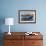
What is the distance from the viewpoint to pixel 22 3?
14.2ft

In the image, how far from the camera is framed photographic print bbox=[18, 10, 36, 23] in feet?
14.1

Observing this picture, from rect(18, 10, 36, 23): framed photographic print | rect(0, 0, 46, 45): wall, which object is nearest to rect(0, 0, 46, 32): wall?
rect(0, 0, 46, 45): wall

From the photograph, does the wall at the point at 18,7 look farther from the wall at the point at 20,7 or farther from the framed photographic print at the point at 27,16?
the framed photographic print at the point at 27,16

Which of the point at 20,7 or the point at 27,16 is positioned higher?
the point at 20,7

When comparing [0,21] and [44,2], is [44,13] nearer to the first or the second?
[44,2]

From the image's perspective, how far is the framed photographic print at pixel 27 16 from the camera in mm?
4309

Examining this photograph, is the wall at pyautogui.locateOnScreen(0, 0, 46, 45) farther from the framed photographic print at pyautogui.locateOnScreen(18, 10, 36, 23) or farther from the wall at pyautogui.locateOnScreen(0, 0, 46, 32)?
the framed photographic print at pyautogui.locateOnScreen(18, 10, 36, 23)

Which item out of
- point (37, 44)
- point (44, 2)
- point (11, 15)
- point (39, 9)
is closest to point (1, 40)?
point (11, 15)

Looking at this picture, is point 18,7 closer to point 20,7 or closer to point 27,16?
point 20,7

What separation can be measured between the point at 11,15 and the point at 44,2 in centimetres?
125

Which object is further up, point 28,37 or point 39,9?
point 39,9

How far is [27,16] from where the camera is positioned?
433 cm

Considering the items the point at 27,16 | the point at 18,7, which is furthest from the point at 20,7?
the point at 27,16

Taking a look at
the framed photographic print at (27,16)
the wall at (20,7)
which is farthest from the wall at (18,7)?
the framed photographic print at (27,16)
